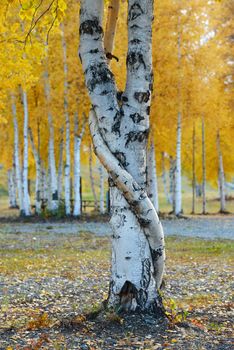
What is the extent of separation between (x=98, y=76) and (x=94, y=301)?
11.5 feet

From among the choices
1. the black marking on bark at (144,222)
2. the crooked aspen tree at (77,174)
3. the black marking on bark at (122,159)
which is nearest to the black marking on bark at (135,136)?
the black marking on bark at (122,159)

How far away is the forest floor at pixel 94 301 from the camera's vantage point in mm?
5730

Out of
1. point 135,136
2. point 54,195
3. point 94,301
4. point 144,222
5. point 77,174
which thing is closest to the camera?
point 144,222

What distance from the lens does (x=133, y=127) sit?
251 inches

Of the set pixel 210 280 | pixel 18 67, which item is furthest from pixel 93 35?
pixel 18 67

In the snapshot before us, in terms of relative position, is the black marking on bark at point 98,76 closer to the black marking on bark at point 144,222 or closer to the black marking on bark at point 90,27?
the black marking on bark at point 90,27

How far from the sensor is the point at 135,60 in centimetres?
642

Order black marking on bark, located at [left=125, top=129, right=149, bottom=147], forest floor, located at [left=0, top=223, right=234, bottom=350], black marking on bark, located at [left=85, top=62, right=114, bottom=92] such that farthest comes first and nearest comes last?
black marking on bark, located at [left=85, top=62, right=114, bottom=92]
black marking on bark, located at [left=125, top=129, right=149, bottom=147]
forest floor, located at [left=0, top=223, right=234, bottom=350]

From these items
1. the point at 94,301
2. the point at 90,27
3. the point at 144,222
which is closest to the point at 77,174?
the point at 94,301

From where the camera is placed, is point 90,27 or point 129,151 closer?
point 129,151

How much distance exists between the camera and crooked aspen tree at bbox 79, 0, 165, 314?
625cm

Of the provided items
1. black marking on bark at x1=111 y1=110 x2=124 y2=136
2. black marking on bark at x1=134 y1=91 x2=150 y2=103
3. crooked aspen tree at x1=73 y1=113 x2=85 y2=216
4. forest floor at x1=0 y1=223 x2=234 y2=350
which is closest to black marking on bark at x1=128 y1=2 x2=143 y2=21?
black marking on bark at x1=134 y1=91 x2=150 y2=103

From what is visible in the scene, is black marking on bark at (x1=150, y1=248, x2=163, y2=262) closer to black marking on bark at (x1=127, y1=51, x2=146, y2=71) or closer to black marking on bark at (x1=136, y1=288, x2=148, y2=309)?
black marking on bark at (x1=136, y1=288, x2=148, y2=309)

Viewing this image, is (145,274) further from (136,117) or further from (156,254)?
(136,117)
